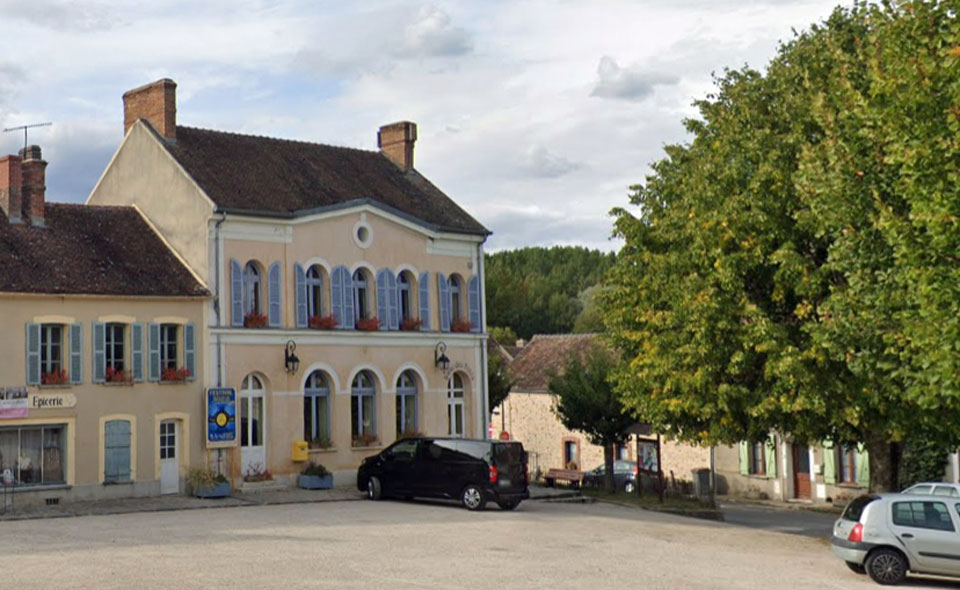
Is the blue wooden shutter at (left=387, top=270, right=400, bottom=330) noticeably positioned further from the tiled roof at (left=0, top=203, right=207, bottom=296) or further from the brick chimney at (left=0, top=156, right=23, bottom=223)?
the brick chimney at (left=0, top=156, right=23, bottom=223)

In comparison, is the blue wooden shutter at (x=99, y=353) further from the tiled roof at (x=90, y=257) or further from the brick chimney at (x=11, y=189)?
the brick chimney at (x=11, y=189)

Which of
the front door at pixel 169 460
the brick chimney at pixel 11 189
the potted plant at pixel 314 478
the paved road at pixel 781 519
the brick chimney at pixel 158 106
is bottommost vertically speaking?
the paved road at pixel 781 519

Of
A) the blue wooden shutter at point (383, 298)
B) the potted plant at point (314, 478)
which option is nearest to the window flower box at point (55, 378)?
the potted plant at point (314, 478)

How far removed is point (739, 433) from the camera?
25453 mm

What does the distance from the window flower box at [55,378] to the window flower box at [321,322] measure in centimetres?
703

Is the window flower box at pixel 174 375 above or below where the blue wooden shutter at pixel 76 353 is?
below

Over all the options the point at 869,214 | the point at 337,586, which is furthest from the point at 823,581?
the point at 337,586

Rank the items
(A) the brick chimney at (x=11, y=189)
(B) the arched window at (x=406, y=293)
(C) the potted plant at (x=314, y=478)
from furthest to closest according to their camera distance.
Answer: (B) the arched window at (x=406, y=293), (C) the potted plant at (x=314, y=478), (A) the brick chimney at (x=11, y=189)

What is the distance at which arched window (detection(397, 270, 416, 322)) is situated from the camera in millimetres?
35031

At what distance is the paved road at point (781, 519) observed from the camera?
3035cm

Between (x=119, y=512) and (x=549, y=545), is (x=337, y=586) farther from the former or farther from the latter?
(x=119, y=512)

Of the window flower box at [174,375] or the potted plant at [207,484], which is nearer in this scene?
the potted plant at [207,484]

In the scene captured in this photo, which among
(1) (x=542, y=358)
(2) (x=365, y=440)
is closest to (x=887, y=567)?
(2) (x=365, y=440)

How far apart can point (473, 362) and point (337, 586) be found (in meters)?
20.1
